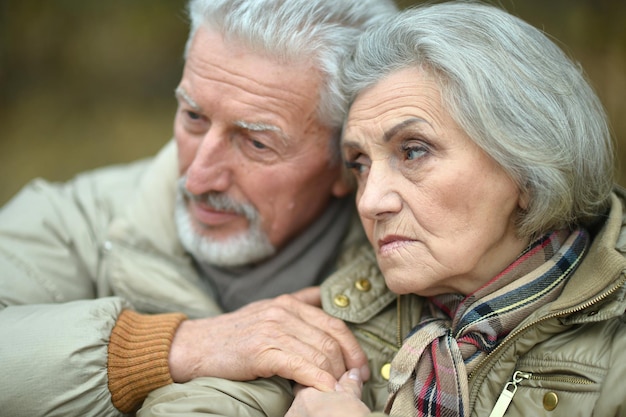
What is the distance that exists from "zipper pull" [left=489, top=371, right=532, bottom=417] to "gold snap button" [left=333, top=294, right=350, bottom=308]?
27.3 inches

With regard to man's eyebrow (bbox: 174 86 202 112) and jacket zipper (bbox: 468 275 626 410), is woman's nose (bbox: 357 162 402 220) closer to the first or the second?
jacket zipper (bbox: 468 275 626 410)

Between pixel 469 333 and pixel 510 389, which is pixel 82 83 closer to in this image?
pixel 469 333

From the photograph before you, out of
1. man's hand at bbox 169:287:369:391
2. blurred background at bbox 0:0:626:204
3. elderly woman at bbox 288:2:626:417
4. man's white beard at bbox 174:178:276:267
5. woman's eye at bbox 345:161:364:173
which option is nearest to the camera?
elderly woman at bbox 288:2:626:417

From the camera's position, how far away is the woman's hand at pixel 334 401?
2.18 m

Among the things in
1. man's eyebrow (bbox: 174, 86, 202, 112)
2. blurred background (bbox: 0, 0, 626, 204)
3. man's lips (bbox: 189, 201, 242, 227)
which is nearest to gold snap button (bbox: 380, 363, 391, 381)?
man's lips (bbox: 189, 201, 242, 227)

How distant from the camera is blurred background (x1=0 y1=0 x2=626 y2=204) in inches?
262

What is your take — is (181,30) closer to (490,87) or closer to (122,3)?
(122,3)

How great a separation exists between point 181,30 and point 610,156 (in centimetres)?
529

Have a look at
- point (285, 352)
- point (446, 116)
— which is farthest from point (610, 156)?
point (285, 352)

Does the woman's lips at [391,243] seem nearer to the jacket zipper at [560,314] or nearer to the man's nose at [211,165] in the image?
the jacket zipper at [560,314]

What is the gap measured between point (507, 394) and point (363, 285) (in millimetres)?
735

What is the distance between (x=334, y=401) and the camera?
2.25 metres

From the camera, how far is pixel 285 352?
246 cm

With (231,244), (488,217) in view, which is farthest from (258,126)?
(488,217)
